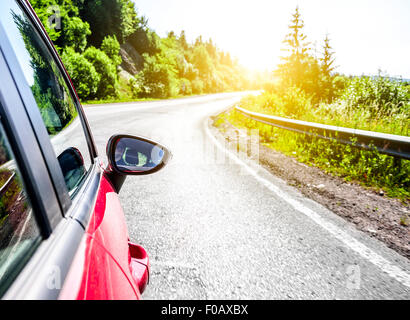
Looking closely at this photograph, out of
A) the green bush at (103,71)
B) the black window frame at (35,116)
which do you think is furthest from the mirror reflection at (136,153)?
the green bush at (103,71)

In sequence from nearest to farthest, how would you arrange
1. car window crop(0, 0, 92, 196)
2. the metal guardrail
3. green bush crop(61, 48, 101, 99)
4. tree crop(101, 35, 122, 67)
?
car window crop(0, 0, 92, 196) < the metal guardrail < green bush crop(61, 48, 101, 99) < tree crop(101, 35, 122, 67)

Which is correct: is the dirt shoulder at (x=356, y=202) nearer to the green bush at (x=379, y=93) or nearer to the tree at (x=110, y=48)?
the green bush at (x=379, y=93)

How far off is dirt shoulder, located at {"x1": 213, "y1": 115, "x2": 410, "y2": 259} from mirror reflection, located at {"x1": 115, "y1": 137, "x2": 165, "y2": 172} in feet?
8.09

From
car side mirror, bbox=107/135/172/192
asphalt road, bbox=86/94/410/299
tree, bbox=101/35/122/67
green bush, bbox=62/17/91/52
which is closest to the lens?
car side mirror, bbox=107/135/172/192

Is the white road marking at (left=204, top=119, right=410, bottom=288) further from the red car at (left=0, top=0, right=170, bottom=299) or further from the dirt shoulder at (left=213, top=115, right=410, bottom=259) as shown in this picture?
the red car at (left=0, top=0, right=170, bottom=299)

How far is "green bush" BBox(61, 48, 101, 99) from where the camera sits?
2278 cm

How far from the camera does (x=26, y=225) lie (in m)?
0.79

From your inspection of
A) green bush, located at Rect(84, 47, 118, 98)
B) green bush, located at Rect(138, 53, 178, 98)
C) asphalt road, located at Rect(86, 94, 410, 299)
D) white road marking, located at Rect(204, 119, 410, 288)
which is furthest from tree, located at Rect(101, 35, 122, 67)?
white road marking, located at Rect(204, 119, 410, 288)

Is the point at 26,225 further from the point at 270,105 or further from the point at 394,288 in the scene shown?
the point at 270,105

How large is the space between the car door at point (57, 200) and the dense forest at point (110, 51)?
17.7 m

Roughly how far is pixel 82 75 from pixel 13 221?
2741cm

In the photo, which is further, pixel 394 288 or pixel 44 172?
pixel 394 288
